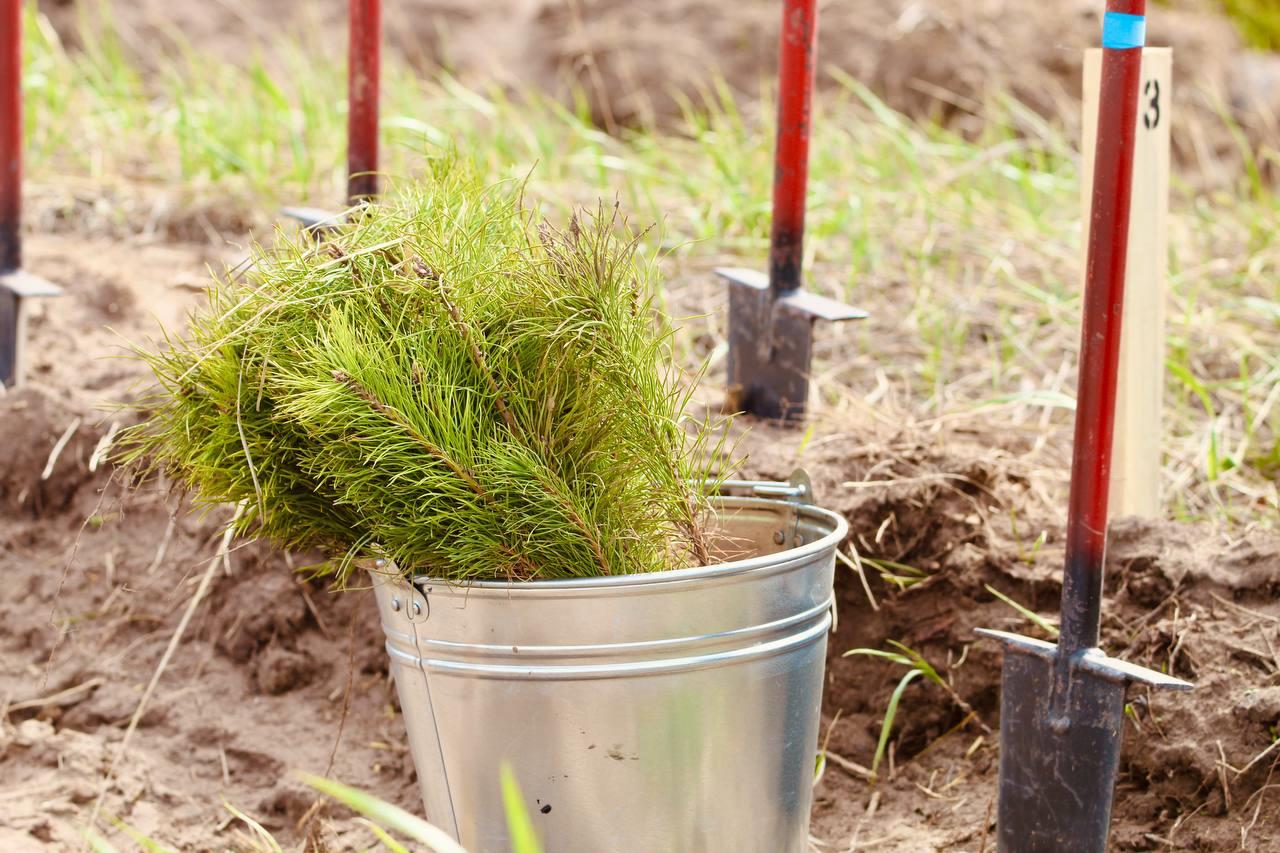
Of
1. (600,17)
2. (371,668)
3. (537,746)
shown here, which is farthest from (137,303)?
(600,17)

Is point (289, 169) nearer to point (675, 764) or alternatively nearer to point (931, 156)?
point (931, 156)

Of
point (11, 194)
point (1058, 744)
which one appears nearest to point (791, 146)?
point (1058, 744)

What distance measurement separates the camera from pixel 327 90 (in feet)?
13.8

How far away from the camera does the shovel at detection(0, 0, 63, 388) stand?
2.70m

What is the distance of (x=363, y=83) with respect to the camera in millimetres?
2469

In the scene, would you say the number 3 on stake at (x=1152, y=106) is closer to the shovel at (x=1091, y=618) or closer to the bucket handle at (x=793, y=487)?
the shovel at (x=1091, y=618)

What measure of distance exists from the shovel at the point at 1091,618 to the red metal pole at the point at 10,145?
2096 mm

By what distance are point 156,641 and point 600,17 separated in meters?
4.31

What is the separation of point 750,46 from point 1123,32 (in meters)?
4.39

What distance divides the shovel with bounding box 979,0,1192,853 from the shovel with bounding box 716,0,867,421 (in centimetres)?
71

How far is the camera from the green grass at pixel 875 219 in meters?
2.72

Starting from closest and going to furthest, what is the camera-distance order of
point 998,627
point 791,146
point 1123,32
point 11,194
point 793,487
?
point 1123,32 → point 793,487 → point 998,627 → point 791,146 → point 11,194

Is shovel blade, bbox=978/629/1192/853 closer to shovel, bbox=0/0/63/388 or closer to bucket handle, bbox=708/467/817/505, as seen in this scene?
bucket handle, bbox=708/467/817/505

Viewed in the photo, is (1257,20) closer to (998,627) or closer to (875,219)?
(875,219)
